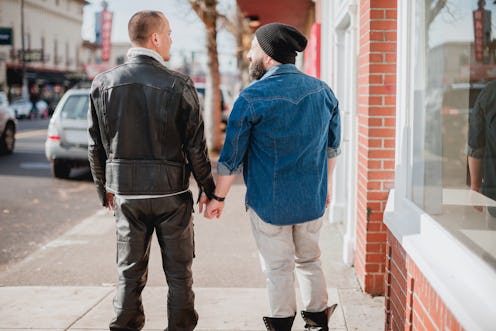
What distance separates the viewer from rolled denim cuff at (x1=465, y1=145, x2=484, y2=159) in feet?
9.67

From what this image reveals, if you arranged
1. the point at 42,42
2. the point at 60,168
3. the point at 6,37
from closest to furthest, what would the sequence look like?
the point at 60,168
the point at 6,37
the point at 42,42

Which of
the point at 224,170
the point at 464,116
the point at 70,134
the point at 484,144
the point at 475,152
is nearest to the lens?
the point at 484,144

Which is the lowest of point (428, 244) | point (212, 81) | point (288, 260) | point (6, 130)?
point (288, 260)

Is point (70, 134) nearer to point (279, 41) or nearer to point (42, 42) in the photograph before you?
point (279, 41)

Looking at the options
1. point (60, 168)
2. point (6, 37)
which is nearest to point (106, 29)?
point (6, 37)

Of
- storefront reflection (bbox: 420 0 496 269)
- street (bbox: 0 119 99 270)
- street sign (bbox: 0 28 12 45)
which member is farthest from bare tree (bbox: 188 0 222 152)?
street sign (bbox: 0 28 12 45)

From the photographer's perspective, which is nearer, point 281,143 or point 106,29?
point 281,143

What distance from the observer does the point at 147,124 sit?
3350mm

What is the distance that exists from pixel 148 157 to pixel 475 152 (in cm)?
175

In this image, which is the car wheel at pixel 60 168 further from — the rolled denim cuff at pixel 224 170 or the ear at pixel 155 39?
the rolled denim cuff at pixel 224 170

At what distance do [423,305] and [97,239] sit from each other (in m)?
4.65

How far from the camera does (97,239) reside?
6.82m

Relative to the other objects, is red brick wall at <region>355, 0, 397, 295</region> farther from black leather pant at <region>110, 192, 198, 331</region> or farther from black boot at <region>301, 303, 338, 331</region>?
black leather pant at <region>110, 192, 198, 331</region>

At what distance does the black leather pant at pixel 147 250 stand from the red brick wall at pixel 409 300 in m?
1.24
